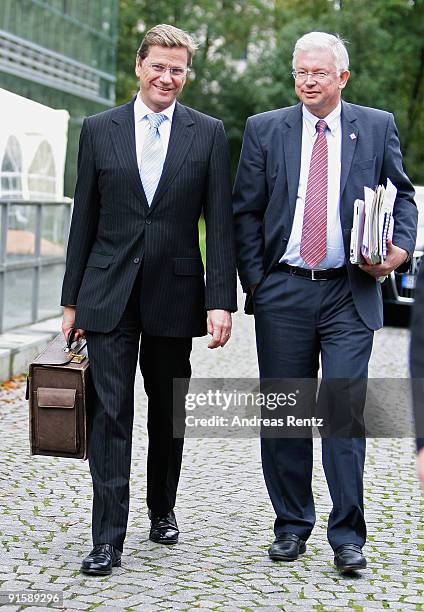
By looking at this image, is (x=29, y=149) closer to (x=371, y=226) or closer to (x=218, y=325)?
(x=218, y=325)

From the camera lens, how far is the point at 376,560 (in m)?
5.51

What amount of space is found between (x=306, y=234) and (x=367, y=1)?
154ft

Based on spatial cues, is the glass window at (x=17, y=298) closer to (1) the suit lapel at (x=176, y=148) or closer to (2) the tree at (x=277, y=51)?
(1) the suit lapel at (x=176, y=148)

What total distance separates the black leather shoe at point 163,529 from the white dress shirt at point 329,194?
4.06 feet

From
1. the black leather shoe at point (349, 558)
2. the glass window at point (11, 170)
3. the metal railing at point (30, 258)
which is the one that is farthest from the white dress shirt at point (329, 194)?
the glass window at point (11, 170)

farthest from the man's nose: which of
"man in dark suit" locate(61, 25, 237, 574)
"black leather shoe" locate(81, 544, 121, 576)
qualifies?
"black leather shoe" locate(81, 544, 121, 576)

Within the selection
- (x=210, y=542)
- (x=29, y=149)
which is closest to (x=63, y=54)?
(x=29, y=149)

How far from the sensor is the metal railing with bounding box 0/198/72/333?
39.2 feet

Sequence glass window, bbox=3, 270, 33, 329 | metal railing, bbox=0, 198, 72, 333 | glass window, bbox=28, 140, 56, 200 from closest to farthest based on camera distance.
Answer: metal railing, bbox=0, 198, 72, 333
glass window, bbox=3, 270, 33, 329
glass window, bbox=28, 140, 56, 200

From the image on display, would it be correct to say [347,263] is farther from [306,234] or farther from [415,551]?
[415,551]

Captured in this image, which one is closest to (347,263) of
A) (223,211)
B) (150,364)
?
(223,211)

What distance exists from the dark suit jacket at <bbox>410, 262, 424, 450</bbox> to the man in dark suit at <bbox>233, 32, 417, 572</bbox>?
2393 millimetres

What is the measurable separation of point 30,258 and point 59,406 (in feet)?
25.9

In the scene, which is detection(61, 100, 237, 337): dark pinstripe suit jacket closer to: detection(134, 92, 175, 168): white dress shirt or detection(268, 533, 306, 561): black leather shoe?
detection(134, 92, 175, 168): white dress shirt
